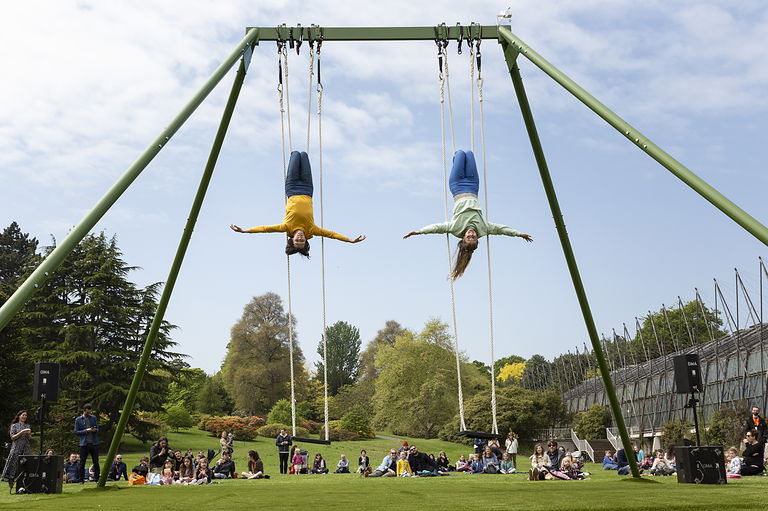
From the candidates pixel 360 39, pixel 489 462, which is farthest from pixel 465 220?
pixel 489 462

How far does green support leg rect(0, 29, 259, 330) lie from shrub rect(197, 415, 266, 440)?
113 ft

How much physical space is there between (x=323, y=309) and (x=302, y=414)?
42840mm

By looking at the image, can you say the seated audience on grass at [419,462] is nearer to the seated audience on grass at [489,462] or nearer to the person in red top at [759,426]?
the seated audience on grass at [489,462]

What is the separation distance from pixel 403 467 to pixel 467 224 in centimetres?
1141

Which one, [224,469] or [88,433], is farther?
[224,469]

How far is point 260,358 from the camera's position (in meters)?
54.7

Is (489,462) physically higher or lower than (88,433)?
lower

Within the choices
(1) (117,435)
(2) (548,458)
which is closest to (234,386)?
(2) (548,458)

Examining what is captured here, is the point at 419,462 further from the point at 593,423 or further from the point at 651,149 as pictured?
the point at 593,423

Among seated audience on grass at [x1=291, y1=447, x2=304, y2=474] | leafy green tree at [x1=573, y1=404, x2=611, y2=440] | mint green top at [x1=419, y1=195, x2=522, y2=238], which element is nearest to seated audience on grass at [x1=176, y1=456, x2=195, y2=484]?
seated audience on grass at [x1=291, y1=447, x2=304, y2=474]

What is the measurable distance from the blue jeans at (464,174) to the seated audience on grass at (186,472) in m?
10.2

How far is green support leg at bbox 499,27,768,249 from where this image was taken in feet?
19.1

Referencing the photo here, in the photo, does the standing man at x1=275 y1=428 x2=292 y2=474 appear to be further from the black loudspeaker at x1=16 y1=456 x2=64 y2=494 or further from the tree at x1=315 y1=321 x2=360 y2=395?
the tree at x1=315 y1=321 x2=360 y2=395

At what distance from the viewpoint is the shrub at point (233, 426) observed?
40.4 metres
